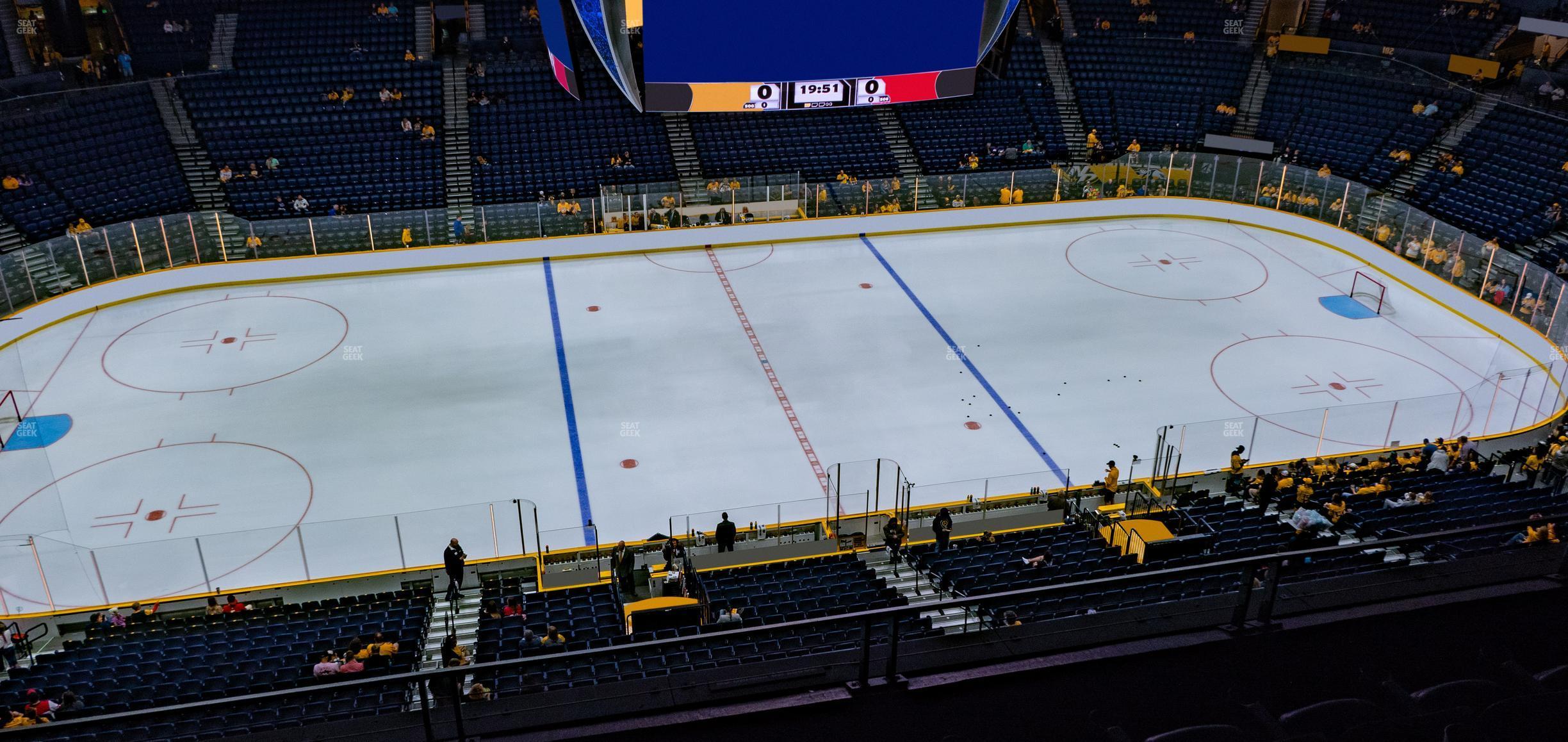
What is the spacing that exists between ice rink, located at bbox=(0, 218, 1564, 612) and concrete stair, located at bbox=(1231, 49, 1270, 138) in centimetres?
564

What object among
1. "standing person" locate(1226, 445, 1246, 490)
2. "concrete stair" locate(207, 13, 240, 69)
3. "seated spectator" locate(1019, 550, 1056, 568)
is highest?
"concrete stair" locate(207, 13, 240, 69)

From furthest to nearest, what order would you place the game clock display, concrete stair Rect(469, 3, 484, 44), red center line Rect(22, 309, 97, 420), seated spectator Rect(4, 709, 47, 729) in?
concrete stair Rect(469, 3, 484, 44) < the game clock display < red center line Rect(22, 309, 97, 420) < seated spectator Rect(4, 709, 47, 729)

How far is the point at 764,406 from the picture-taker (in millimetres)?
20125

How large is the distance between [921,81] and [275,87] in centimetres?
2019

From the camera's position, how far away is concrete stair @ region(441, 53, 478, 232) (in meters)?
27.3

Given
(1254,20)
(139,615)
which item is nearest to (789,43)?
(139,615)

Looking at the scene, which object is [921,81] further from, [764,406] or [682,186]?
[682,186]

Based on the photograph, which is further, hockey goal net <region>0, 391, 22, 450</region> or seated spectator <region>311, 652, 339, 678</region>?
hockey goal net <region>0, 391, 22, 450</region>

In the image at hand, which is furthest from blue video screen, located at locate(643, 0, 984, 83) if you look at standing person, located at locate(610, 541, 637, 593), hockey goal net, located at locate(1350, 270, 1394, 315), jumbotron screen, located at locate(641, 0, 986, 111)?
hockey goal net, located at locate(1350, 270, 1394, 315)

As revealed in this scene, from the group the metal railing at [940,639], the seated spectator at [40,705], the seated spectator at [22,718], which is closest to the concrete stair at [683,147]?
the seated spectator at [40,705]

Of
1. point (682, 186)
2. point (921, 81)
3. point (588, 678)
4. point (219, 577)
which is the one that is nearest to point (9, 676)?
point (219, 577)

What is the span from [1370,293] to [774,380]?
14.6 metres

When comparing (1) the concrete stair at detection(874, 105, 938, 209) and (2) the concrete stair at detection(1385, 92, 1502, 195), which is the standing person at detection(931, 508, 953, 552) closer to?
(1) the concrete stair at detection(874, 105, 938, 209)

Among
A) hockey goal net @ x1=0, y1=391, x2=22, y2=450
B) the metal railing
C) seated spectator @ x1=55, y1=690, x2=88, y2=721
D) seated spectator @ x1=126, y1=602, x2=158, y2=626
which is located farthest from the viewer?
hockey goal net @ x1=0, y1=391, x2=22, y2=450
